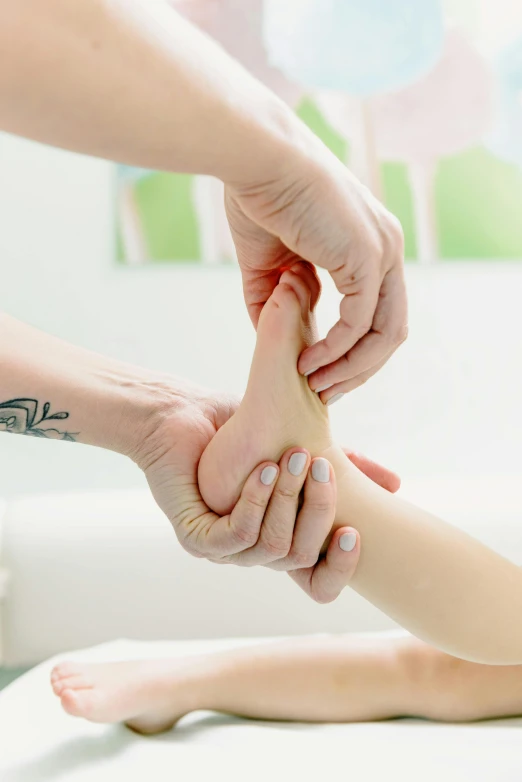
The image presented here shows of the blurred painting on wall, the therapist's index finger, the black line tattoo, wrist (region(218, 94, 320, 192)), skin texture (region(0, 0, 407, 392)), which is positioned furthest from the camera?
the blurred painting on wall

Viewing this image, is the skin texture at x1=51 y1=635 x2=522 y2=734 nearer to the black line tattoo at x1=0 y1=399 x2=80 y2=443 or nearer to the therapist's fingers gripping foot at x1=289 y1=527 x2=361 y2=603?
the therapist's fingers gripping foot at x1=289 y1=527 x2=361 y2=603

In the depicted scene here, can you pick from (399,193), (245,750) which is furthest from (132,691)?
(399,193)

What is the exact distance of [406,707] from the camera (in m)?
1.27

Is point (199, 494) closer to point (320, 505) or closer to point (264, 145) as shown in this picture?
point (320, 505)

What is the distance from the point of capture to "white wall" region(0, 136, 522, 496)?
1.98 meters

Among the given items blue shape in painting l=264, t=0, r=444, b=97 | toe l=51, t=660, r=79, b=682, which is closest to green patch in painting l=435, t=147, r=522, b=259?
blue shape in painting l=264, t=0, r=444, b=97

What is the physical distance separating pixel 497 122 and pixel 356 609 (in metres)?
1.33

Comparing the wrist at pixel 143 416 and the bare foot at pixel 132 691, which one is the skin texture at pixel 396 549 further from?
the bare foot at pixel 132 691

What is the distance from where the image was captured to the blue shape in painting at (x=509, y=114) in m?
2.05

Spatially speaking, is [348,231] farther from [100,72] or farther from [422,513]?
[422,513]

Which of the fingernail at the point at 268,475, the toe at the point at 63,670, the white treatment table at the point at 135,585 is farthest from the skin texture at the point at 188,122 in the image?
the white treatment table at the point at 135,585

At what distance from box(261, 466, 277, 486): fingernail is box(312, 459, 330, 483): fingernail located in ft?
0.18

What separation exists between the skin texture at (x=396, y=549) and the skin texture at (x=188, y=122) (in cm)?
18

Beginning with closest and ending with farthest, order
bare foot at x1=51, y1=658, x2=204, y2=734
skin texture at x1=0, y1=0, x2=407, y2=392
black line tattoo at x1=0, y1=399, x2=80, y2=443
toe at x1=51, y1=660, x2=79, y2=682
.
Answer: skin texture at x1=0, y1=0, x2=407, y2=392 < black line tattoo at x1=0, y1=399, x2=80, y2=443 < bare foot at x1=51, y1=658, x2=204, y2=734 < toe at x1=51, y1=660, x2=79, y2=682
